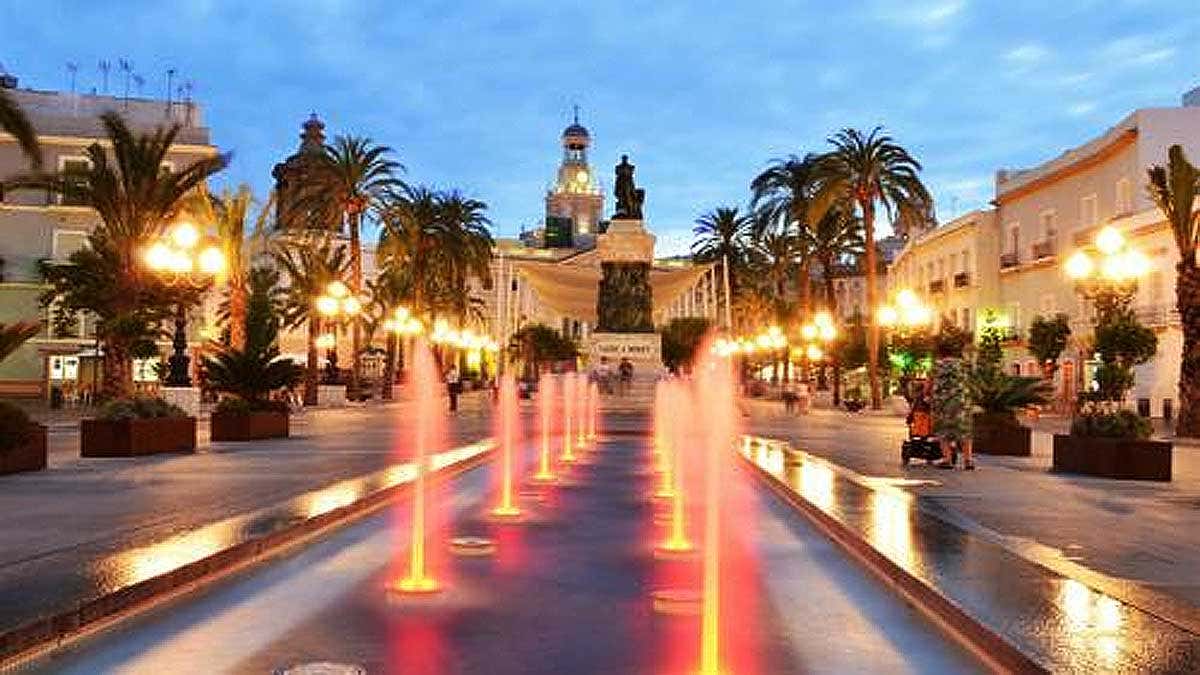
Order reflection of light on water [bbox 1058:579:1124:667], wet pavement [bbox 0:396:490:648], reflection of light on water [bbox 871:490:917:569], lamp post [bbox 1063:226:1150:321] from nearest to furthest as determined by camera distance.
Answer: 1. reflection of light on water [bbox 1058:579:1124:667]
2. wet pavement [bbox 0:396:490:648]
3. reflection of light on water [bbox 871:490:917:569]
4. lamp post [bbox 1063:226:1150:321]

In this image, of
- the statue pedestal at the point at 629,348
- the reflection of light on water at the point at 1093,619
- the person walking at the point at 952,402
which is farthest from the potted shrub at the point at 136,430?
the statue pedestal at the point at 629,348

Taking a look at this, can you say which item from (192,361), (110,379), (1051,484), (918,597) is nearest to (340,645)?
(918,597)

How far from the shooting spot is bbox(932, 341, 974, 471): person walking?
704 inches

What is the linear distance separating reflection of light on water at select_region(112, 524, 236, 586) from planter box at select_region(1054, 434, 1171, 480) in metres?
12.4

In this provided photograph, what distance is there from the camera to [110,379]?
29.6 meters

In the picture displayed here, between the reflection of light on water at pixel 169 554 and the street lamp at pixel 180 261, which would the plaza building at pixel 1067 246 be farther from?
the reflection of light on water at pixel 169 554

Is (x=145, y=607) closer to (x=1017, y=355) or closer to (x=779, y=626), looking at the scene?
(x=779, y=626)

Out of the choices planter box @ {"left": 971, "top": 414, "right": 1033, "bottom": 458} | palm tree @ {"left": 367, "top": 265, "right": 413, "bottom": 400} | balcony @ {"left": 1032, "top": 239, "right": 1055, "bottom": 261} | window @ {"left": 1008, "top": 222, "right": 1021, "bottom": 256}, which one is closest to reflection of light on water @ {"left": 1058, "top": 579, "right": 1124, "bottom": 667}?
planter box @ {"left": 971, "top": 414, "right": 1033, "bottom": 458}

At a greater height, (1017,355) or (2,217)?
(2,217)

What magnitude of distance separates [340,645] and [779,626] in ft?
8.10

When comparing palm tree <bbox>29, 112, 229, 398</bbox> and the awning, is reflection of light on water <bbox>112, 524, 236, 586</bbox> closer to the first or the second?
palm tree <bbox>29, 112, 229, 398</bbox>

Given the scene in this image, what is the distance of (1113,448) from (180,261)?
18.7 metres

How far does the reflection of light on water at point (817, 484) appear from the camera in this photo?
12.8 metres

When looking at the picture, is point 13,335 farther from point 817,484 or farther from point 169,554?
point 817,484
